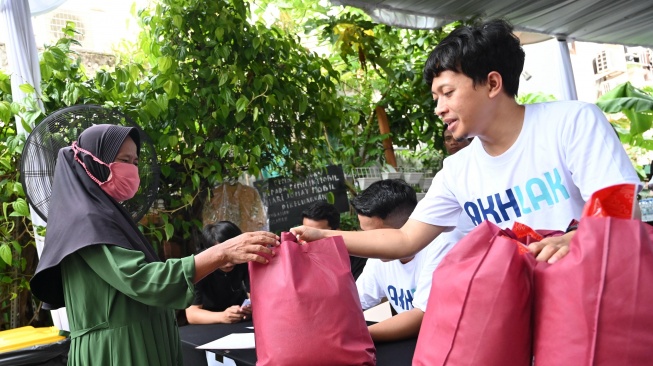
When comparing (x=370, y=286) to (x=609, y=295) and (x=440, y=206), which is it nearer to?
(x=440, y=206)

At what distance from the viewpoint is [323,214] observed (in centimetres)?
358

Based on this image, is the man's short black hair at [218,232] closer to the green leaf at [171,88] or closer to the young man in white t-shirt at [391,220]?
the green leaf at [171,88]

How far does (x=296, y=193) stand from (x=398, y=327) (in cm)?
185

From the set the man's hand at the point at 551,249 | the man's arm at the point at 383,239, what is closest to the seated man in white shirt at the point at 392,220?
the man's arm at the point at 383,239

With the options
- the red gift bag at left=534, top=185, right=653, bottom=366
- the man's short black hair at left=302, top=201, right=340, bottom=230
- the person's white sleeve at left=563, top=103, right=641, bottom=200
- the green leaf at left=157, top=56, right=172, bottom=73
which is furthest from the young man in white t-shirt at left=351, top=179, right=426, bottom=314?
the red gift bag at left=534, top=185, right=653, bottom=366

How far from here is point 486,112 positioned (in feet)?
5.35

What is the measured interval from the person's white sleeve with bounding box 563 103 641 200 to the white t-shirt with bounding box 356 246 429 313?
90 centimetres

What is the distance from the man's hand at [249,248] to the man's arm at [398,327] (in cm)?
59

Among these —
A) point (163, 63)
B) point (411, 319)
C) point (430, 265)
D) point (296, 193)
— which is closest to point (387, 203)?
point (430, 265)

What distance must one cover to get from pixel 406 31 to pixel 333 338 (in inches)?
157

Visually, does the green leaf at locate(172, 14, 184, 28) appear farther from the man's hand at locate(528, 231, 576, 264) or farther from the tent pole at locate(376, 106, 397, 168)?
the man's hand at locate(528, 231, 576, 264)

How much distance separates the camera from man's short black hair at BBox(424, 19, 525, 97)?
63.7 inches

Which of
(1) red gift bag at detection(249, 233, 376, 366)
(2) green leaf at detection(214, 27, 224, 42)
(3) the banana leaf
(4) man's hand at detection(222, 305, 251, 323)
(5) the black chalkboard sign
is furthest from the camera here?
(3) the banana leaf

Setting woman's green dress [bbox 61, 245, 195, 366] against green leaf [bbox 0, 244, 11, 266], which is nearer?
woman's green dress [bbox 61, 245, 195, 366]
